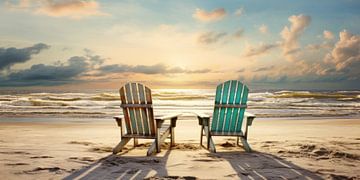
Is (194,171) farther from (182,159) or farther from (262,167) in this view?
(262,167)

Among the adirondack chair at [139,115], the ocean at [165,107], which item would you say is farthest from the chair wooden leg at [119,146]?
the ocean at [165,107]

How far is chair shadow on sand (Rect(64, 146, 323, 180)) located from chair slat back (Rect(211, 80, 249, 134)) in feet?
2.18

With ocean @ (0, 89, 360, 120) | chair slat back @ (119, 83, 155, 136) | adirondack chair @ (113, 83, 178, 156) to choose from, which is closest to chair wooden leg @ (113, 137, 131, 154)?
adirondack chair @ (113, 83, 178, 156)

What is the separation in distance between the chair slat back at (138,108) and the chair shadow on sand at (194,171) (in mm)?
526

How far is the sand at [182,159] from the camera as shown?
175 inches

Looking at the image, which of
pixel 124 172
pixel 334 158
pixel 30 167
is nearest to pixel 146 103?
pixel 124 172

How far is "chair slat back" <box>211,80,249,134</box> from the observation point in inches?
250

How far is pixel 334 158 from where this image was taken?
548cm

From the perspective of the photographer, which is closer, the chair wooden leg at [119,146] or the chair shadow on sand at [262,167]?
the chair shadow on sand at [262,167]

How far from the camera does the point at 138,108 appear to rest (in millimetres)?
6039

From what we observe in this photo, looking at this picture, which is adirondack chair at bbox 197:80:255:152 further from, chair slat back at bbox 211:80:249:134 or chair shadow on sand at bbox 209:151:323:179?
chair shadow on sand at bbox 209:151:323:179

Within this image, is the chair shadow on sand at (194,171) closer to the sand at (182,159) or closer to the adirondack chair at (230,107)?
the sand at (182,159)

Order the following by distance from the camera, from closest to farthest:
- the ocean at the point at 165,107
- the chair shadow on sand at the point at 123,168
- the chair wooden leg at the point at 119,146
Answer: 1. the chair shadow on sand at the point at 123,168
2. the chair wooden leg at the point at 119,146
3. the ocean at the point at 165,107

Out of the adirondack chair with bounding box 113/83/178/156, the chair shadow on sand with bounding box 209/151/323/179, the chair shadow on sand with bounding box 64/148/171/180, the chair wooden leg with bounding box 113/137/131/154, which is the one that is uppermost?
the adirondack chair with bounding box 113/83/178/156
